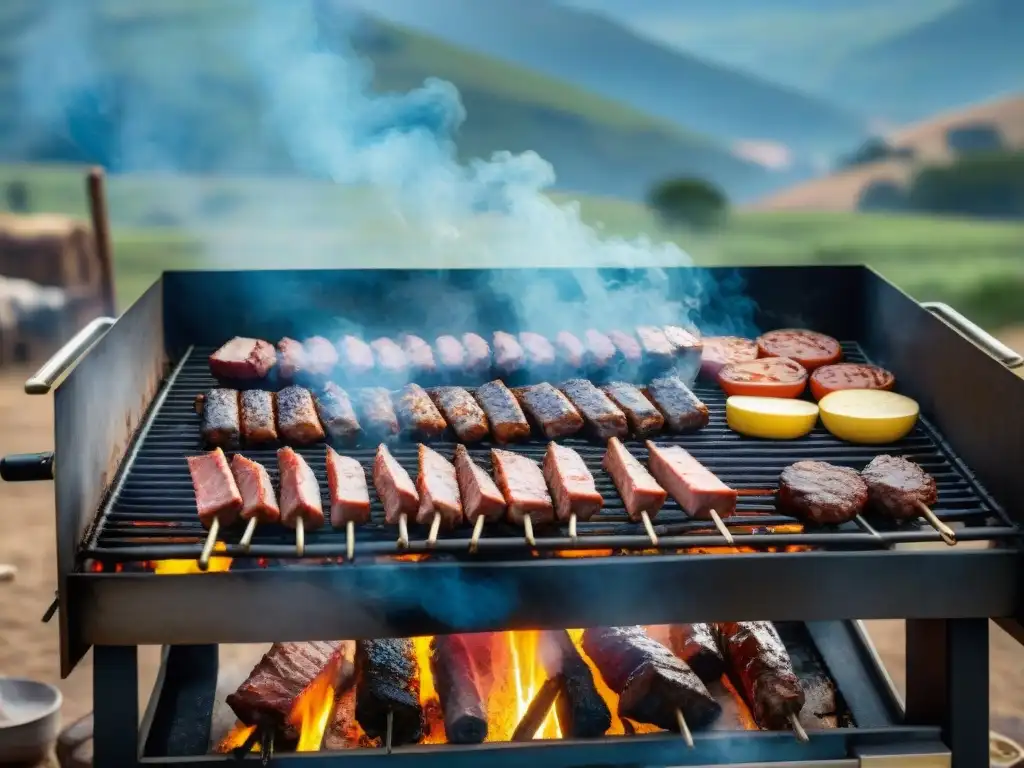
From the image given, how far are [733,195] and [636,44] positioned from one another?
8.68 ft

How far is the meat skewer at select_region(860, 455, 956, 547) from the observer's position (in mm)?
3391

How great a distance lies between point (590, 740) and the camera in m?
3.43

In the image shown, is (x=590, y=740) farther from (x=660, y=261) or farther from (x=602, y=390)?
(x=660, y=261)

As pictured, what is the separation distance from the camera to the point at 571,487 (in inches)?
132

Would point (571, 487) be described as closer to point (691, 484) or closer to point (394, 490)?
point (691, 484)

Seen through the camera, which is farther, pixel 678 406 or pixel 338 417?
pixel 678 406

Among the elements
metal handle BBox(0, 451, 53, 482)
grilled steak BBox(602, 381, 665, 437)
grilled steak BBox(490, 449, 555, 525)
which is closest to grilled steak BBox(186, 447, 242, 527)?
metal handle BBox(0, 451, 53, 482)

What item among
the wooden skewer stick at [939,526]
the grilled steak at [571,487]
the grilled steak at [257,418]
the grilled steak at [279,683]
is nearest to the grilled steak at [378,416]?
the grilled steak at [257,418]

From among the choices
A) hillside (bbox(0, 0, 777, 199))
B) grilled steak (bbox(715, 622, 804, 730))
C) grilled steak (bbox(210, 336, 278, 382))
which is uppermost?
hillside (bbox(0, 0, 777, 199))

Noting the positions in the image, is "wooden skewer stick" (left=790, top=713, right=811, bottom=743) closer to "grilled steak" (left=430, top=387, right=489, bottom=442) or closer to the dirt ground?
"grilled steak" (left=430, top=387, right=489, bottom=442)

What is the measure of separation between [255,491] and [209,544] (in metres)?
0.36

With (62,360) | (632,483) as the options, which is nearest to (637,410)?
(632,483)

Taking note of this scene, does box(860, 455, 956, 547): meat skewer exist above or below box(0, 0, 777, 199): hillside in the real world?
below

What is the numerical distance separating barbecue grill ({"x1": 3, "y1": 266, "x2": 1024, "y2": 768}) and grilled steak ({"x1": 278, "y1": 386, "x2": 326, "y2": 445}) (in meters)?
0.07
